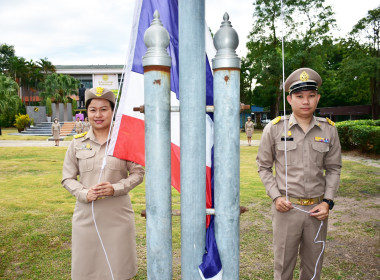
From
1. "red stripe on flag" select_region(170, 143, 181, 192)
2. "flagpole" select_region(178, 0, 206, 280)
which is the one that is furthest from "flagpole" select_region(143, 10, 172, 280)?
"red stripe on flag" select_region(170, 143, 181, 192)

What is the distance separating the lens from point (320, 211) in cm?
231

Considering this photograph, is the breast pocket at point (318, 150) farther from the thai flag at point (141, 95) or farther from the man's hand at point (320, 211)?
the thai flag at point (141, 95)

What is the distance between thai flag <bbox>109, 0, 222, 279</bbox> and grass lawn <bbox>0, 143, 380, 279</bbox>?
193 centimetres

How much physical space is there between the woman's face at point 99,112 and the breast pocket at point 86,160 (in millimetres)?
208

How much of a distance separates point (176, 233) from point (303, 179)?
253 cm

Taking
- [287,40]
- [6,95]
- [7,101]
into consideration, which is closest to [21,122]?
[7,101]

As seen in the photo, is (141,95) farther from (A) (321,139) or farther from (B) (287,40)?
(B) (287,40)

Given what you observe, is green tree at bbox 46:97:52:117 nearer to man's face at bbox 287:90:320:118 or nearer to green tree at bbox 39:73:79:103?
green tree at bbox 39:73:79:103

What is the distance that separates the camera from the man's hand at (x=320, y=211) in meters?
2.31

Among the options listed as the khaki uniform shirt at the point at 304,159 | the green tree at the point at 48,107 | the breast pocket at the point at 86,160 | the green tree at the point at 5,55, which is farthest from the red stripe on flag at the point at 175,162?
the green tree at the point at 5,55

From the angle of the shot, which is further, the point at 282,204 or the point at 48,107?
the point at 48,107

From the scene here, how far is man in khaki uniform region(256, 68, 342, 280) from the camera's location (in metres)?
2.39

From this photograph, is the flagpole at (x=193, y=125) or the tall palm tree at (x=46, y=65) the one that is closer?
the flagpole at (x=193, y=125)

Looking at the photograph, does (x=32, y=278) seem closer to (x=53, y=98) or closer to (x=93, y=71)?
(x=53, y=98)
